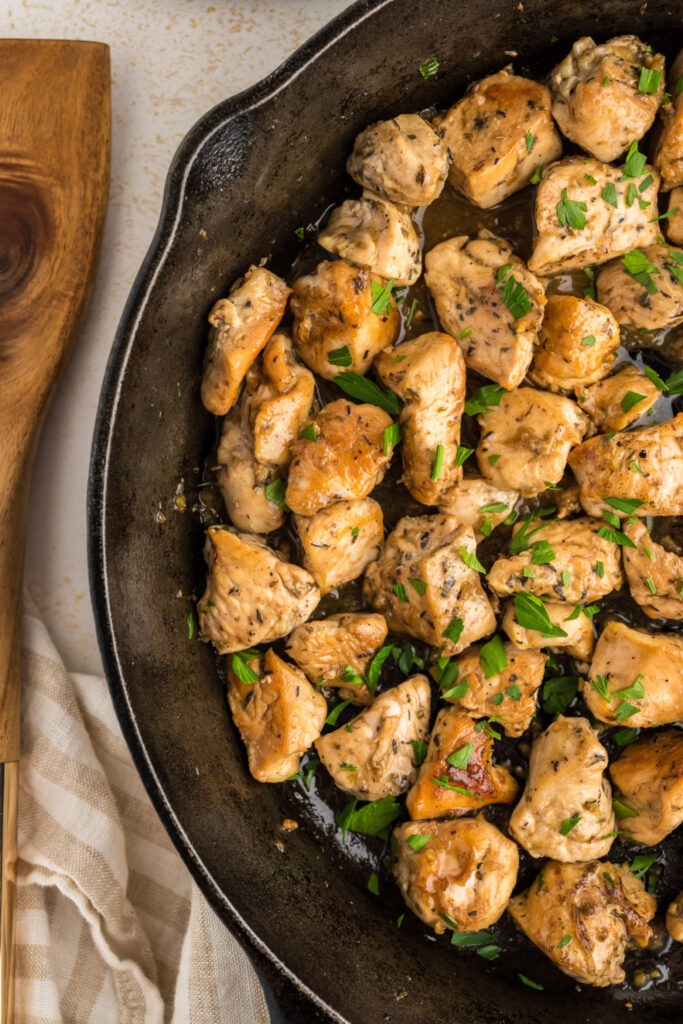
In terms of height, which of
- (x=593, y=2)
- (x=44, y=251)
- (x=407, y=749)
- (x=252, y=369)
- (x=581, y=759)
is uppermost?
(x=44, y=251)

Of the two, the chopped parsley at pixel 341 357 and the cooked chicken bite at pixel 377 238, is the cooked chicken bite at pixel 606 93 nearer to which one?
the cooked chicken bite at pixel 377 238

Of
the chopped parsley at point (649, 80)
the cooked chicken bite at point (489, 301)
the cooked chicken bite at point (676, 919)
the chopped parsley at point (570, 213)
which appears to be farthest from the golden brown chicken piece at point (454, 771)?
the chopped parsley at point (649, 80)

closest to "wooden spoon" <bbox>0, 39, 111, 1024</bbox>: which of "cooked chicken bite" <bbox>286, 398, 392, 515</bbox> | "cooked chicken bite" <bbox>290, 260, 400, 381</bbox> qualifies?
"cooked chicken bite" <bbox>290, 260, 400, 381</bbox>

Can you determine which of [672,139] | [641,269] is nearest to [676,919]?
[641,269]

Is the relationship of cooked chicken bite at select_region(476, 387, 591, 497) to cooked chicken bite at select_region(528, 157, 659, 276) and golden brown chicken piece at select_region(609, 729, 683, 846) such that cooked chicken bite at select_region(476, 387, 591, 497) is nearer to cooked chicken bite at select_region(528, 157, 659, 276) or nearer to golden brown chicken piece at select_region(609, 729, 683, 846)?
cooked chicken bite at select_region(528, 157, 659, 276)

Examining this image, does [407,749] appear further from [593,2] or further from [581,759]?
[593,2]

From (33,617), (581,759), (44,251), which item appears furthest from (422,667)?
(44,251)
